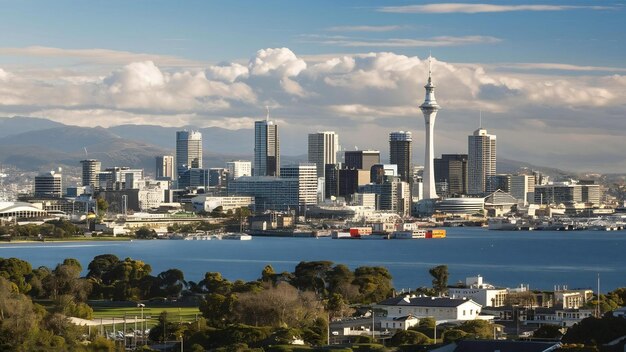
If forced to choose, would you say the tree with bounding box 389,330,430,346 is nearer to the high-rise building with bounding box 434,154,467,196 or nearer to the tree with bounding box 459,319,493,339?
the tree with bounding box 459,319,493,339

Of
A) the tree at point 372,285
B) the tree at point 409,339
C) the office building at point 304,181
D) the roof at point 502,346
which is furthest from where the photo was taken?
the office building at point 304,181

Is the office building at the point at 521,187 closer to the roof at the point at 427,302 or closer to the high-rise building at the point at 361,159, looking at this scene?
the high-rise building at the point at 361,159

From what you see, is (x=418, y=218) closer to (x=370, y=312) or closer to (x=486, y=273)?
(x=486, y=273)

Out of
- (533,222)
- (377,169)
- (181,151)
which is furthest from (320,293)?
(181,151)

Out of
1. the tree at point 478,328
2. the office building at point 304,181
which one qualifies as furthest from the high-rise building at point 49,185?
the tree at point 478,328

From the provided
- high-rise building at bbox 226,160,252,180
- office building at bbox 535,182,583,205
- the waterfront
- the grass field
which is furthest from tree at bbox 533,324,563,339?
high-rise building at bbox 226,160,252,180
